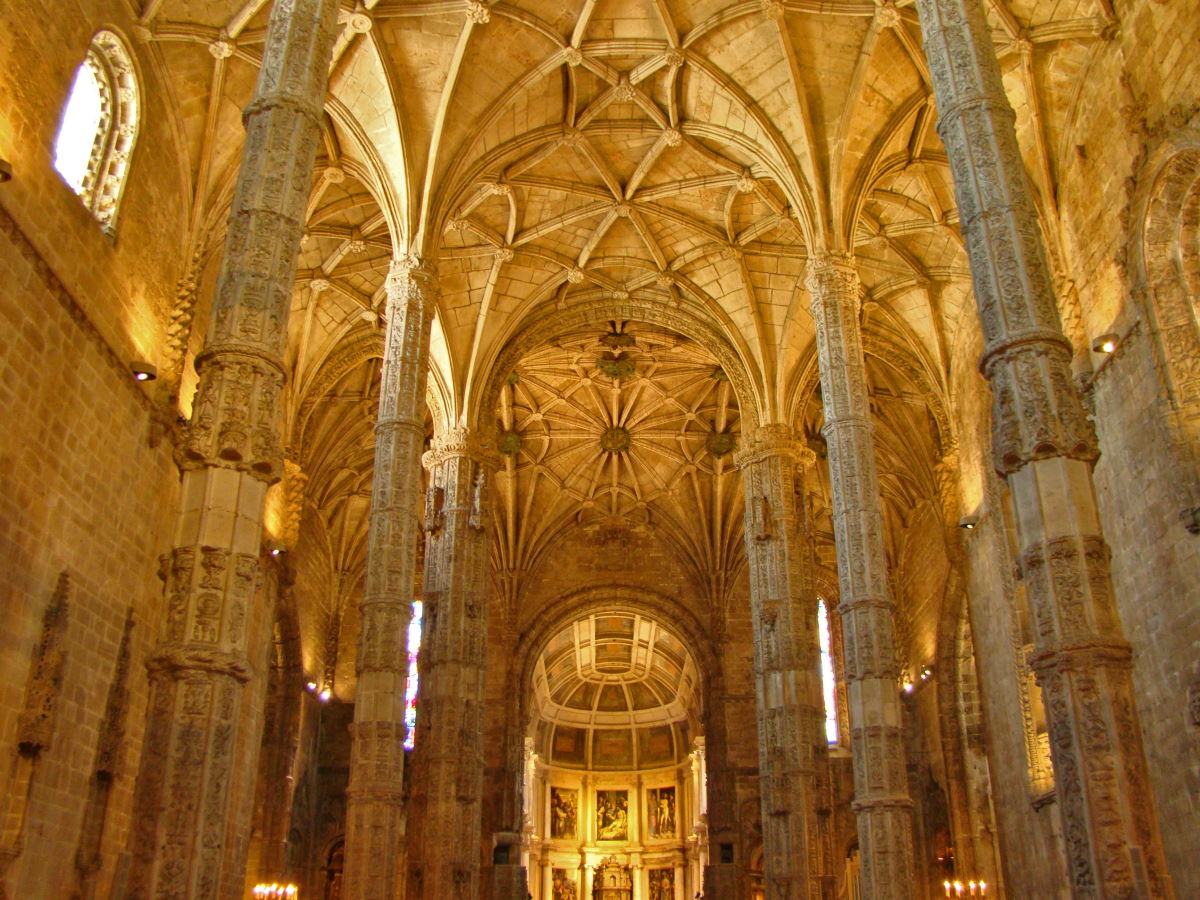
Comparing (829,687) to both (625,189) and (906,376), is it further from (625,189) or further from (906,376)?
(625,189)

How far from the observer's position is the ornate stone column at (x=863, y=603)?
14.5 m

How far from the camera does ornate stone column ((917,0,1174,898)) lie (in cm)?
795

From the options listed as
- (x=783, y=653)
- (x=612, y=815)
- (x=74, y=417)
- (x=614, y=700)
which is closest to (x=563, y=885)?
(x=612, y=815)

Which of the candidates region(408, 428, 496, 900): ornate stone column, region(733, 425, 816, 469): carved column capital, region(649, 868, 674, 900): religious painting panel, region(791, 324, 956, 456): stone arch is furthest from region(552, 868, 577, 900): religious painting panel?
region(791, 324, 956, 456): stone arch

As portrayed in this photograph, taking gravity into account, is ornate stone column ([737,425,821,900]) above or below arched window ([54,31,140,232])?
below

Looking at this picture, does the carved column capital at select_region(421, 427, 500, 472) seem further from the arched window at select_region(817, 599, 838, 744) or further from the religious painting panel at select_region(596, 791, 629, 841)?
the religious painting panel at select_region(596, 791, 629, 841)

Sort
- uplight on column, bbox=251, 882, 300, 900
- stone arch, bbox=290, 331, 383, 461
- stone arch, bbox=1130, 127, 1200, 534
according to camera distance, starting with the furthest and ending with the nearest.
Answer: uplight on column, bbox=251, 882, 300, 900, stone arch, bbox=290, 331, 383, 461, stone arch, bbox=1130, 127, 1200, 534

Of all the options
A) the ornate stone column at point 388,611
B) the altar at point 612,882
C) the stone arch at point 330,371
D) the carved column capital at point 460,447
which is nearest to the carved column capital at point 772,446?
the carved column capital at point 460,447

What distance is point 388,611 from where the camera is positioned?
15883 mm

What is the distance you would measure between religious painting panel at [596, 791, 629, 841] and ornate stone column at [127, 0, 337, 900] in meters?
40.6

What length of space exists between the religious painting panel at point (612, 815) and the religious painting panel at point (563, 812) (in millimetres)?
1040

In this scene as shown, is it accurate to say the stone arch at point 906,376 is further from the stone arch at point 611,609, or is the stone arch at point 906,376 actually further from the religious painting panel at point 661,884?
the religious painting panel at point 661,884

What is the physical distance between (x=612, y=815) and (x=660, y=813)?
2204 millimetres

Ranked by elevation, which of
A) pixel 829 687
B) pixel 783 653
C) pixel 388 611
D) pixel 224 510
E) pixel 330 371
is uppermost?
pixel 330 371
